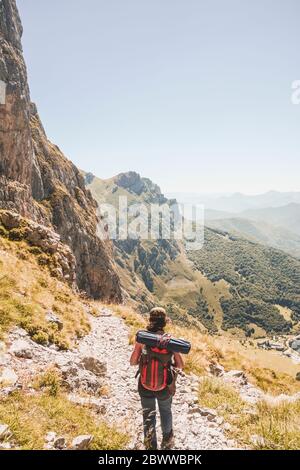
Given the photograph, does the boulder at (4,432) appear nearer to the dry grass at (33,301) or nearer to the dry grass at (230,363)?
the dry grass at (33,301)

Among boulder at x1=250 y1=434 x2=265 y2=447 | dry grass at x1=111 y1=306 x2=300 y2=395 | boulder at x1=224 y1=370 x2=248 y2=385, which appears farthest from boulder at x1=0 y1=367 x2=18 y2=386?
Result: boulder at x1=224 y1=370 x2=248 y2=385

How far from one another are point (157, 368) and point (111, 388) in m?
4.23

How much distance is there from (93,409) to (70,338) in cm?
540

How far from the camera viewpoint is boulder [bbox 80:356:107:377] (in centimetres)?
1108

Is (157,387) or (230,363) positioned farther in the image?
(230,363)

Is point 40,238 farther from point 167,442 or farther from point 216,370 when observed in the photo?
point 167,442

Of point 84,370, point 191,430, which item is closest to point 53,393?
point 84,370

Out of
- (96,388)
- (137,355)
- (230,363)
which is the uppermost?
(137,355)

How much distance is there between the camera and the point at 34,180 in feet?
167

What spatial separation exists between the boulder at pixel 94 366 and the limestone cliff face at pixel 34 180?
2488 centimetres

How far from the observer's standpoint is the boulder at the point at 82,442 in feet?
21.0

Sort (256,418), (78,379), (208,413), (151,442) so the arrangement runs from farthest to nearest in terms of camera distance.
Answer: (78,379), (208,413), (256,418), (151,442)

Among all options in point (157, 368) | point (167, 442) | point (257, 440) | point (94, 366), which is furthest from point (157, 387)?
point (94, 366)

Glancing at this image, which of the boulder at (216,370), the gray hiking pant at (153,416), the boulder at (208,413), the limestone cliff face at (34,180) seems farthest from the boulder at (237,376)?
the limestone cliff face at (34,180)
